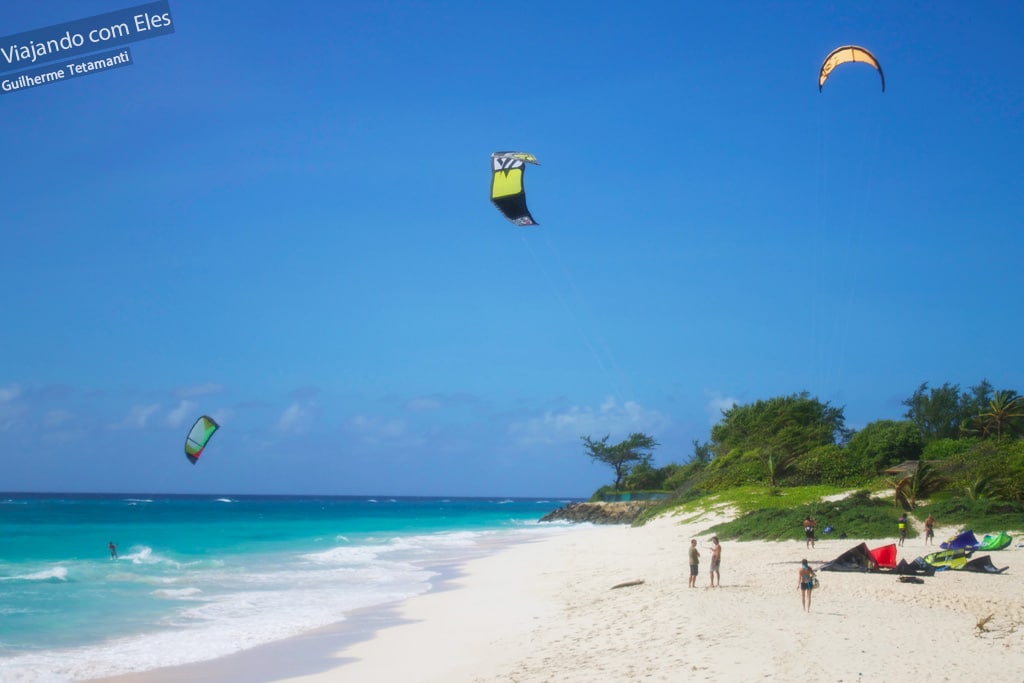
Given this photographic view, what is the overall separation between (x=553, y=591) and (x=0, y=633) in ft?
36.5

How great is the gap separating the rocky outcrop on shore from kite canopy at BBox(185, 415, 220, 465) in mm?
33407

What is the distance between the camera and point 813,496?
30516mm

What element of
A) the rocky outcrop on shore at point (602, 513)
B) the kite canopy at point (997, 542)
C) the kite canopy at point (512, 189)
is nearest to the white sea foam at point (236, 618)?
the kite canopy at point (512, 189)

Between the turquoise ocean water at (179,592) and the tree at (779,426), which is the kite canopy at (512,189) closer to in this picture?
the turquoise ocean water at (179,592)

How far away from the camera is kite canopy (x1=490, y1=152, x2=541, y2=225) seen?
13.4 metres

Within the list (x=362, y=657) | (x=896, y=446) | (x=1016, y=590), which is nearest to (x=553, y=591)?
(x=362, y=657)

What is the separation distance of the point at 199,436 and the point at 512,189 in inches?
378

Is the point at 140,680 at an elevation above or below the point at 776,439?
below

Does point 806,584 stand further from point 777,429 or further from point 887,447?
point 777,429

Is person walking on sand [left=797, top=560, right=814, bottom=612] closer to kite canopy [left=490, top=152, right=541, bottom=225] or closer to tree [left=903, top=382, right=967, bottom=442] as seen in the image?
kite canopy [left=490, top=152, right=541, bottom=225]

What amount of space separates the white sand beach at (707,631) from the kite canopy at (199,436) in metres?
5.62

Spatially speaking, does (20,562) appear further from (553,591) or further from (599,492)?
(599,492)

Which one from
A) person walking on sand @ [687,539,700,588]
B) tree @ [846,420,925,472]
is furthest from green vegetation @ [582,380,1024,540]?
person walking on sand @ [687,539,700,588]

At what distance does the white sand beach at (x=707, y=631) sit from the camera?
984 cm
